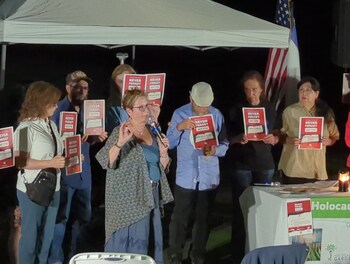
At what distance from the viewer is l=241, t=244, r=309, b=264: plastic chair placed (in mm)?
5508

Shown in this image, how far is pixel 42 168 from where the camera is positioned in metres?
6.87

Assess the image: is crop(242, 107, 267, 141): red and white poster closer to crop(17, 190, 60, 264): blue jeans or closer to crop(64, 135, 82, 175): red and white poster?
crop(64, 135, 82, 175): red and white poster

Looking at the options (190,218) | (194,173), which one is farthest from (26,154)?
(190,218)

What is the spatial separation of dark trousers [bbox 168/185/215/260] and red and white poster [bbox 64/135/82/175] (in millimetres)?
1104

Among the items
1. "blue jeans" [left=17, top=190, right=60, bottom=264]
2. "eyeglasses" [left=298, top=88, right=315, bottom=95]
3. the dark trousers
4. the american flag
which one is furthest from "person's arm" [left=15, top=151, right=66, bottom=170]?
the american flag

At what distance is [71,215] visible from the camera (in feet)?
26.6

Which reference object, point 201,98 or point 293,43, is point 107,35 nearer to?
point 201,98

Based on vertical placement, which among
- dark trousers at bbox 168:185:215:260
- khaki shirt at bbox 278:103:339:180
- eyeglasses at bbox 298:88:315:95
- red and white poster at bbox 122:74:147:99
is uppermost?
red and white poster at bbox 122:74:147:99

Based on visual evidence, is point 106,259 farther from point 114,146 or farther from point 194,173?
point 194,173

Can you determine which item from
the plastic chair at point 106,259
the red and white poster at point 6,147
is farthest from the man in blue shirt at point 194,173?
the plastic chair at point 106,259

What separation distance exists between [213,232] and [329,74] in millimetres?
11256

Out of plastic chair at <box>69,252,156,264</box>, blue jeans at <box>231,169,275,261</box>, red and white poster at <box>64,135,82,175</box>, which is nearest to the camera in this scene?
plastic chair at <box>69,252,156,264</box>

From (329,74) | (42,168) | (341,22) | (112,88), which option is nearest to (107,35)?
(112,88)

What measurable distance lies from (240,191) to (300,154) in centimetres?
66
